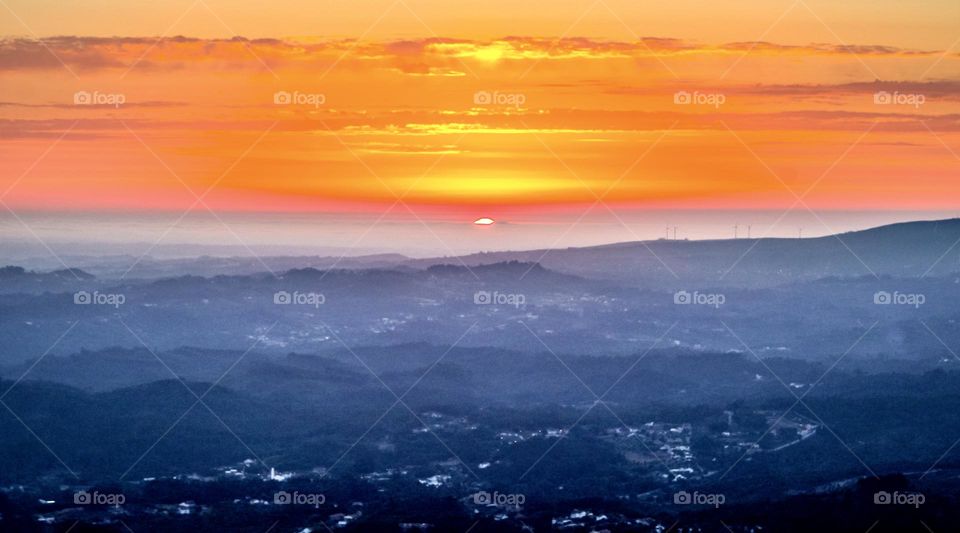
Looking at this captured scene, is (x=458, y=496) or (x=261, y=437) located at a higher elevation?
(x=261, y=437)

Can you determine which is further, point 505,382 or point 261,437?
point 505,382

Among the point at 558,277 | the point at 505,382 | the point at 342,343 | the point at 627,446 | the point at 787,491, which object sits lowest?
the point at 787,491

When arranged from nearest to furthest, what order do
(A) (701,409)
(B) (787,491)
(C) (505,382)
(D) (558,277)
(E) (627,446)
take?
1. (B) (787,491)
2. (E) (627,446)
3. (A) (701,409)
4. (C) (505,382)
5. (D) (558,277)

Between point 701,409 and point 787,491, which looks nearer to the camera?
point 787,491

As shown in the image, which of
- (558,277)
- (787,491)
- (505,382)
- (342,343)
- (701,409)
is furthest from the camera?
(558,277)

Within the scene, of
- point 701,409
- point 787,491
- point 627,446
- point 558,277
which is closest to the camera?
point 787,491

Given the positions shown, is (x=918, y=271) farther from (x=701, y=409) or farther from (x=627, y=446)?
(x=627, y=446)

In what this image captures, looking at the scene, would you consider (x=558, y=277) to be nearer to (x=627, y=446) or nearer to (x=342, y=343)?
(x=342, y=343)

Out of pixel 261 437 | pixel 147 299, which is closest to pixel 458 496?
pixel 261 437

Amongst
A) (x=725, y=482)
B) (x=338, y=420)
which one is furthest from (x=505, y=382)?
(x=725, y=482)
